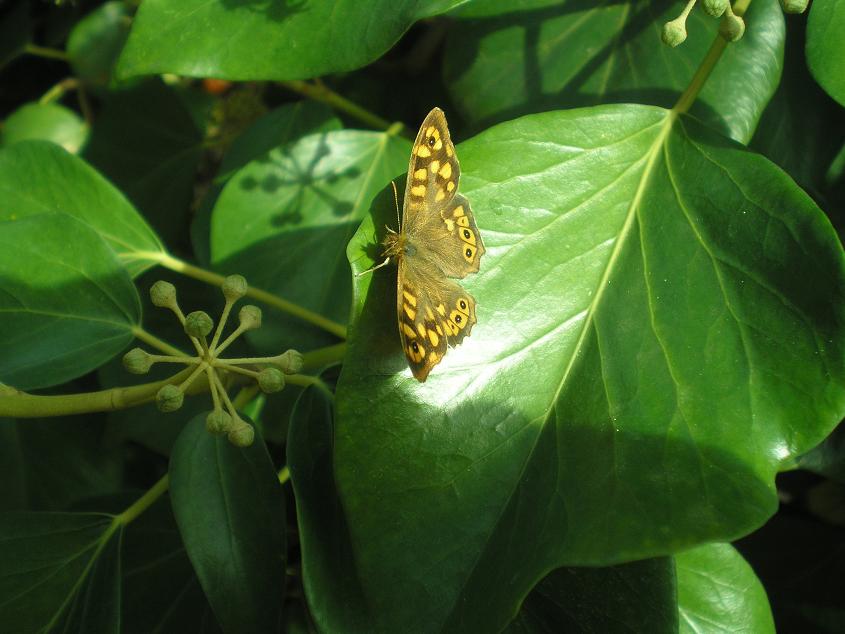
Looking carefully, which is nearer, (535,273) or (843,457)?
(535,273)

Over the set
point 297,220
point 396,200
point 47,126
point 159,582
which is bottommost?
point 159,582

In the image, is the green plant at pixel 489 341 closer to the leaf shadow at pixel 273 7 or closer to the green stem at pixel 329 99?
the leaf shadow at pixel 273 7

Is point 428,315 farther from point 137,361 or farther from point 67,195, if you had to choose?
point 67,195

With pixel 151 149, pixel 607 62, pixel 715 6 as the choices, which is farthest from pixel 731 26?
pixel 151 149

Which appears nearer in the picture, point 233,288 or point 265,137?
point 233,288

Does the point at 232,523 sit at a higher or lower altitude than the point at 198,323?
lower

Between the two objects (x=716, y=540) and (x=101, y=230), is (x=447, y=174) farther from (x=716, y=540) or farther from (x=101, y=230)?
(x=101, y=230)

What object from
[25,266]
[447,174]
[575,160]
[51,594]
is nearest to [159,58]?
[25,266]
